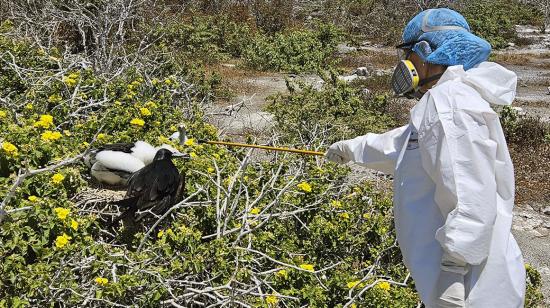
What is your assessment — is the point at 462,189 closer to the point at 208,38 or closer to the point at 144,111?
the point at 144,111

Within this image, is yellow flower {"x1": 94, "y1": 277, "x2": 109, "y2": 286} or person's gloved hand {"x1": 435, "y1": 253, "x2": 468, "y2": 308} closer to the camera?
person's gloved hand {"x1": 435, "y1": 253, "x2": 468, "y2": 308}

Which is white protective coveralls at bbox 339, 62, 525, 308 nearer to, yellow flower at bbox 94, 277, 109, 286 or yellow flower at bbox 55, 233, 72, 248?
yellow flower at bbox 94, 277, 109, 286

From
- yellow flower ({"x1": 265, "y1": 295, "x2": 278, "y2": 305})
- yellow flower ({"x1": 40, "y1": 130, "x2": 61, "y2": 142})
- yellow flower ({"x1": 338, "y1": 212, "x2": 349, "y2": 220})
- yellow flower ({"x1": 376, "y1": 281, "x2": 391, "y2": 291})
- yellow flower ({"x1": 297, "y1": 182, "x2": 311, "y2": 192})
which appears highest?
yellow flower ({"x1": 40, "y1": 130, "x2": 61, "y2": 142})

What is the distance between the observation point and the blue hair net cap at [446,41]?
6.54 ft

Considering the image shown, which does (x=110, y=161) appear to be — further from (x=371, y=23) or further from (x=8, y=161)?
(x=371, y=23)

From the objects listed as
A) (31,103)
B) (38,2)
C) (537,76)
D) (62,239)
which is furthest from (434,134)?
(537,76)

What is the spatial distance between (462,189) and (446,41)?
1.82 ft

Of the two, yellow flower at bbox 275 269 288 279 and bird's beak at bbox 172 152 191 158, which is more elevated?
bird's beak at bbox 172 152 191 158

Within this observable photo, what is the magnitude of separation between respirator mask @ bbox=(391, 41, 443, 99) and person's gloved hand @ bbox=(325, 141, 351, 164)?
1.20ft

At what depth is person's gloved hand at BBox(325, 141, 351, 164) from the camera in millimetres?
2490

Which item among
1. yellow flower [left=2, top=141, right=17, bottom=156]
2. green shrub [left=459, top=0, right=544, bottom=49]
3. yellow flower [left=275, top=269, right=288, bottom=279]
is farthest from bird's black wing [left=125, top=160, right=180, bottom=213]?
green shrub [left=459, top=0, right=544, bottom=49]

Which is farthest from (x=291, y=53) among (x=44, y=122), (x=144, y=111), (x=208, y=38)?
(x=44, y=122)

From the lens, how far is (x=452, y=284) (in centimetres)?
180

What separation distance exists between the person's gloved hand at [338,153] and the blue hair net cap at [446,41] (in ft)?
1.76
